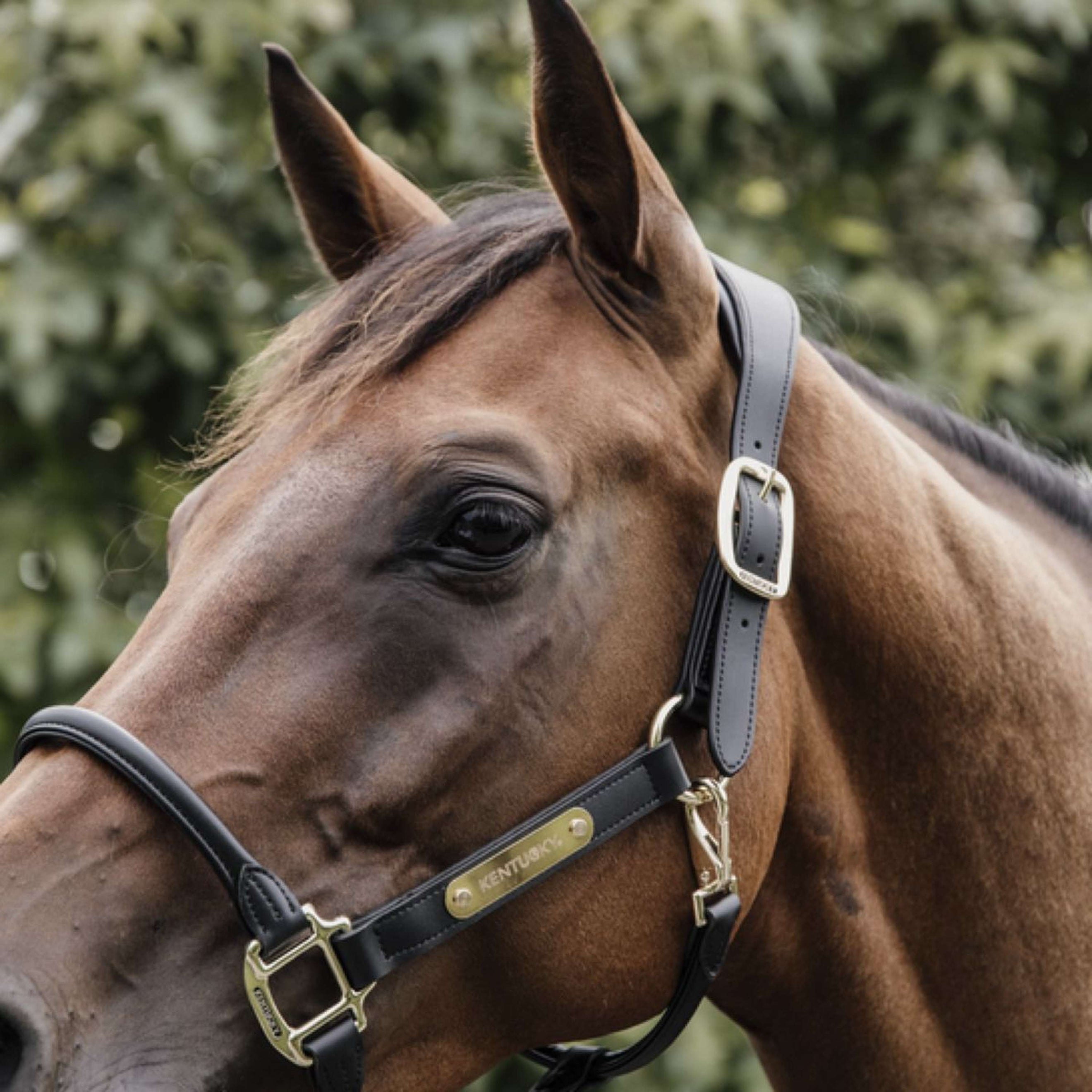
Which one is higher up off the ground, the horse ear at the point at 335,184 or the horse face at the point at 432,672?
the horse ear at the point at 335,184

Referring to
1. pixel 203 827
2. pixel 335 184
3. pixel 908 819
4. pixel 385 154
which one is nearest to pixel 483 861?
pixel 203 827

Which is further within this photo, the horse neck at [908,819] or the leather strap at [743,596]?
the horse neck at [908,819]

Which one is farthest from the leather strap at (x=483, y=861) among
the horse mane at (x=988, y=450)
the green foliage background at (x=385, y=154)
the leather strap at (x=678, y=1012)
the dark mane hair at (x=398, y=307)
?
the green foliage background at (x=385, y=154)

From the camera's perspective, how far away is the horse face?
56.2 inches

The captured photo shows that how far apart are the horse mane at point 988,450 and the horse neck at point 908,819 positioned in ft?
0.94

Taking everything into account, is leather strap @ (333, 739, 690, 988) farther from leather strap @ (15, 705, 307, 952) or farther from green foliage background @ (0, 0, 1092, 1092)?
green foliage background @ (0, 0, 1092, 1092)

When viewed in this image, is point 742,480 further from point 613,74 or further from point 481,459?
→ point 613,74

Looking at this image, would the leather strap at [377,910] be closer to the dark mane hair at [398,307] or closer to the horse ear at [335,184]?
the dark mane hair at [398,307]

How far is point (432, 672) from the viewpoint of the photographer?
5.01ft

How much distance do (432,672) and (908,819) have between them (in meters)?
0.68

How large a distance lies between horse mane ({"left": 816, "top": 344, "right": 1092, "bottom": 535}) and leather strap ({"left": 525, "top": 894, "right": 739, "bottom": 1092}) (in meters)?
0.85

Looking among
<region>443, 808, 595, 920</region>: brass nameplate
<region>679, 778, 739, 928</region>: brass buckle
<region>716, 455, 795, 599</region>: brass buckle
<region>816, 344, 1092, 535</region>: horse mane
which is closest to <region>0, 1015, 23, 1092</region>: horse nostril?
<region>443, 808, 595, 920</region>: brass nameplate

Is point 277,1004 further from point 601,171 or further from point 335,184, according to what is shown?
point 335,184

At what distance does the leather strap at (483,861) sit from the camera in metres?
1.49
